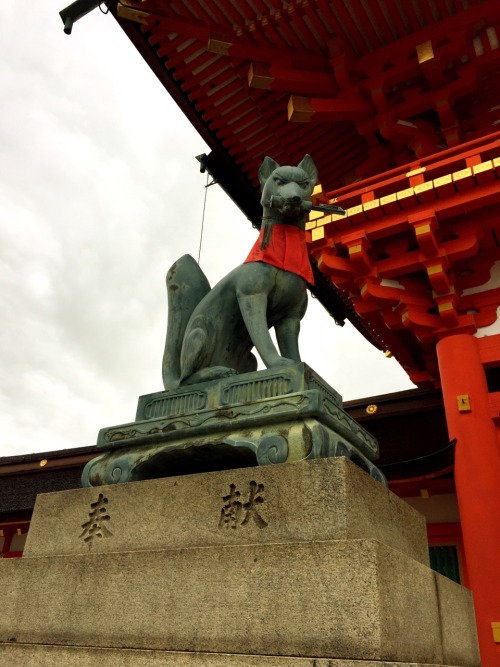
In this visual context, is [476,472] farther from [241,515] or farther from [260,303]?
[241,515]

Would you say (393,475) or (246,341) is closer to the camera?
(246,341)

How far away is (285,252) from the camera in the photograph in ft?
11.7

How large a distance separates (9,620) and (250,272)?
2.35 metres

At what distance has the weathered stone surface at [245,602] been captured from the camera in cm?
208

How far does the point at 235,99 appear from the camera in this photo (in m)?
8.57

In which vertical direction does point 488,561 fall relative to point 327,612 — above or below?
above

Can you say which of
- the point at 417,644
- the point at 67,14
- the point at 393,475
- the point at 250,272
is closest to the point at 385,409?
the point at 393,475

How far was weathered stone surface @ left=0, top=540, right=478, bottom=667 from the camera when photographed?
2.08 m

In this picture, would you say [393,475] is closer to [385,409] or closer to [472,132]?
[385,409]

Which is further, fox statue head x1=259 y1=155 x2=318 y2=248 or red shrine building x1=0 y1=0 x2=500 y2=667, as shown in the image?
red shrine building x1=0 y1=0 x2=500 y2=667

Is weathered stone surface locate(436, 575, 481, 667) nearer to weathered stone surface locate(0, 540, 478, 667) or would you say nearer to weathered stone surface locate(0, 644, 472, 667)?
weathered stone surface locate(0, 540, 478, 667)

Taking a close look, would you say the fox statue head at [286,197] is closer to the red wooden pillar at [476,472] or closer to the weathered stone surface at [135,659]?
the weathered stone surface at [135,659]

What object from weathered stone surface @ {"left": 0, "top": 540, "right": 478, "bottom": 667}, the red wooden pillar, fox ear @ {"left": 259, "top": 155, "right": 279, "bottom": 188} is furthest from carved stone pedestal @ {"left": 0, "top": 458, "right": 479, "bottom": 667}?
fox ear @ {"left": 259, "top": 155, "right": 279, "bottom": 188}

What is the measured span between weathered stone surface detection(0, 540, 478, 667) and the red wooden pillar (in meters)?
2.43
